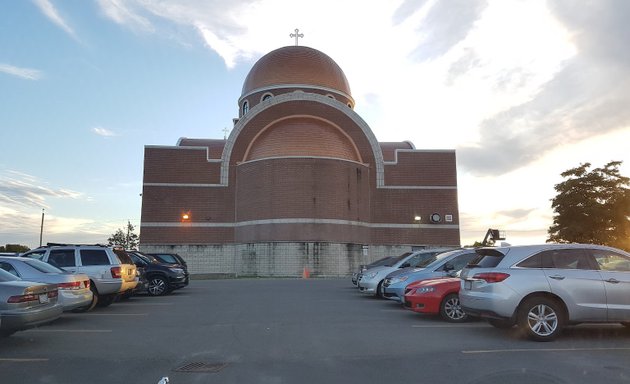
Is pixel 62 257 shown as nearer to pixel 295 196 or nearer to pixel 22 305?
pixel 22 305

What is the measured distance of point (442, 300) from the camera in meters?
11.3

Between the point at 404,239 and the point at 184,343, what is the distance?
39.4m

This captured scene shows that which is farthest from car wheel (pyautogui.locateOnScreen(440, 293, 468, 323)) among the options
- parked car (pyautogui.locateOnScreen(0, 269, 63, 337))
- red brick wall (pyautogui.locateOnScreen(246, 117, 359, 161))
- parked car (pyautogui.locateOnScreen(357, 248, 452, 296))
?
red brick wall (pyautogui.locateOnScreen(246, 117, 359, 161))

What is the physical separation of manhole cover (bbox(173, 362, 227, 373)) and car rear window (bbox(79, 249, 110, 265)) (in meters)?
8.20

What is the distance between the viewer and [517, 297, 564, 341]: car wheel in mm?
8656

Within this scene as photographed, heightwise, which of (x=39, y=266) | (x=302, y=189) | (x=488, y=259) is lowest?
(x=39, y=266)

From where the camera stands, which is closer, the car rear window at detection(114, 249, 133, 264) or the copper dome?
the car rear window at detection(114, 249, 133, 264)

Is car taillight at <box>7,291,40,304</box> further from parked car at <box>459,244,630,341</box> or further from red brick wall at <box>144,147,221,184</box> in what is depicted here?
red brick wall at <box>144,147,221,184</box>

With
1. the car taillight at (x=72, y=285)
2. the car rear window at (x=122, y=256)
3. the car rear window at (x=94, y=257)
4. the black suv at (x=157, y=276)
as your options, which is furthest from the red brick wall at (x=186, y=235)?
the car taillight at (x=72, y=285)

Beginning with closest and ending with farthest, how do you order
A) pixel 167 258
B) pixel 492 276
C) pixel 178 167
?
pixel 492 276 < pixel 167 258 < pixel 178 167

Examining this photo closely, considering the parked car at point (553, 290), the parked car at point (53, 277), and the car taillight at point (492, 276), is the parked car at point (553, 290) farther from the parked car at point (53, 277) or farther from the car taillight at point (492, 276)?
the parked car at point (53, 277)

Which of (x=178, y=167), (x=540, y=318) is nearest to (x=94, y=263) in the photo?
(x=540, y=318)

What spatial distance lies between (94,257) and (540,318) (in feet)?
38.1

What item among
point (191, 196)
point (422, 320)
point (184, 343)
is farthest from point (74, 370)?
point (191, 196)
